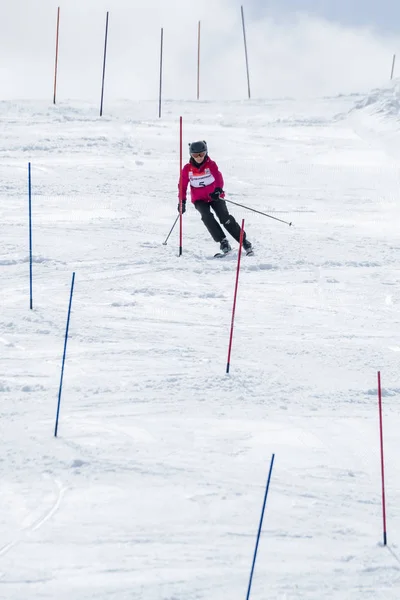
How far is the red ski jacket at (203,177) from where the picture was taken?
10.8 meters

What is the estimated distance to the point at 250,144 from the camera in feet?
63.9

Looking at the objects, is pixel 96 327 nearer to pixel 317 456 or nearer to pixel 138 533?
pixel 317 456

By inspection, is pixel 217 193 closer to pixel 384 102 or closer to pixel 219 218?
pixel 219 218

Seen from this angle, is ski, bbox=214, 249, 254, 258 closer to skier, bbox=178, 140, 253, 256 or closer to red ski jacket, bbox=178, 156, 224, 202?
skier, bbox=178, 140, 253, 256

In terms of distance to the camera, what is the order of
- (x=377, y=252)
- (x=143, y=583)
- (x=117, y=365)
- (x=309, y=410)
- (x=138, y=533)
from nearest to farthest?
(x=143, y=583) → (x=138, y=533) → (x=309, y=410) → (x=117, y=365) → (x=377, y=252)

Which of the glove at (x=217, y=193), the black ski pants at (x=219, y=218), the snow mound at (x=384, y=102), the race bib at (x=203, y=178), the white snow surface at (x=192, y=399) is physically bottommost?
the white snow surface at (x=192, y=399)

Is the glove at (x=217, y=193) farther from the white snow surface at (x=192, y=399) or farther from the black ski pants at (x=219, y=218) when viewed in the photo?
the white snow surface at (x=192, y=399)

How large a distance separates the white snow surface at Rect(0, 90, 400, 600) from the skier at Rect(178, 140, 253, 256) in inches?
14.6

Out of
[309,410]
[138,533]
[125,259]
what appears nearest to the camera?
[138,533]

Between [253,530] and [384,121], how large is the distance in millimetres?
17091

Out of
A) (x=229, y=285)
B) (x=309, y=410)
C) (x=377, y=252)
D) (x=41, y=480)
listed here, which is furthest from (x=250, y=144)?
(x=41, y=480)

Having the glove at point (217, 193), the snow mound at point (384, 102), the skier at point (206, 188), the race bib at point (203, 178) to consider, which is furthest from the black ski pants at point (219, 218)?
the snow mound at point (384, 102)

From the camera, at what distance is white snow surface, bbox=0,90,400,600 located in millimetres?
4652

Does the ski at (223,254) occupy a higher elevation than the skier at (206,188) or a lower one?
lower
